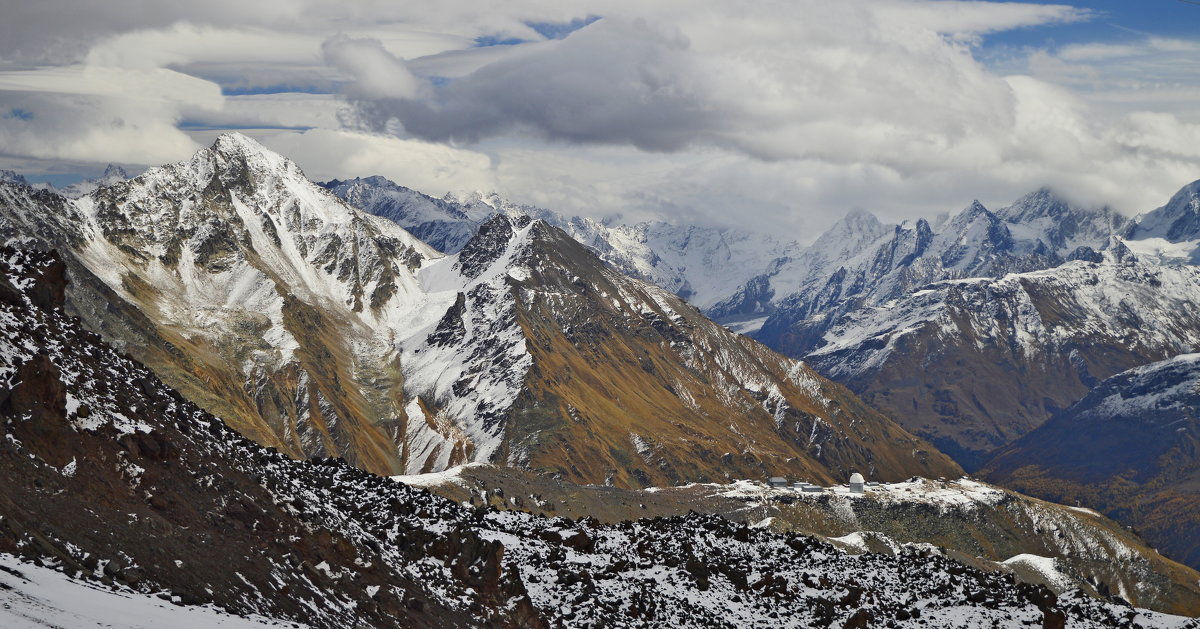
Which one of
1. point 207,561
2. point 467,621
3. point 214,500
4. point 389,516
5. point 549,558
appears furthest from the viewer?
point 549,558

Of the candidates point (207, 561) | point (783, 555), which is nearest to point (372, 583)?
point (207, 561)

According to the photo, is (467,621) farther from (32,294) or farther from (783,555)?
(783,555)

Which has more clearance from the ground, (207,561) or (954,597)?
(207,561)

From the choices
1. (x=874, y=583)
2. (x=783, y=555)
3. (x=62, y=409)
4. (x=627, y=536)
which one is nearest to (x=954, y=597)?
(x=874, y=583)

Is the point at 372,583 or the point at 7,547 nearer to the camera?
the point at 7,547

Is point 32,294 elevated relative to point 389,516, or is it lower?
elevated

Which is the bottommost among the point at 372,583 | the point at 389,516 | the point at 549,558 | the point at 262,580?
the point at 549,558

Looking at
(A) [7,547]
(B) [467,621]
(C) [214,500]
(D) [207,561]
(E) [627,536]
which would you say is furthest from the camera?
(E) [627,536]

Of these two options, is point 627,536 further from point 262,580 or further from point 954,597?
point 262,580

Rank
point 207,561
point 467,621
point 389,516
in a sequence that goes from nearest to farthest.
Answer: point 207,561 < point 467,621 < point 389,516
